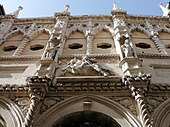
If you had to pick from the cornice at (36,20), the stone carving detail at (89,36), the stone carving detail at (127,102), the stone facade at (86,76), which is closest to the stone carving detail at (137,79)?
the stone facade at (86,76)

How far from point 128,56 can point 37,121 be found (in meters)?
3.99

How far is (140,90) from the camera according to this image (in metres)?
7.53

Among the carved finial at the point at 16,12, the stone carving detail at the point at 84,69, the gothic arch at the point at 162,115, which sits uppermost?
the carved finial at the point at 16,12

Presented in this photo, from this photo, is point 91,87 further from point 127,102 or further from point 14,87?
point 14,87

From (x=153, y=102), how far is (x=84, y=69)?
249 centimetres

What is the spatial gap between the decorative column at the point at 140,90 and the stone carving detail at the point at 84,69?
1121 millimetres

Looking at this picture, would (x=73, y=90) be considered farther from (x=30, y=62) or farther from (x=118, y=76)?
(x=30, y=62)

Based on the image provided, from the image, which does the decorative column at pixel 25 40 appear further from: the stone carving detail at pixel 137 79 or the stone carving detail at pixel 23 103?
the stone carving detail at pixel 137 79

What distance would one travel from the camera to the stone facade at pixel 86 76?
7.34m

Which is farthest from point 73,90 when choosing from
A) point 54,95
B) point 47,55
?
point 47,55

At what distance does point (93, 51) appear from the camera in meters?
11.3

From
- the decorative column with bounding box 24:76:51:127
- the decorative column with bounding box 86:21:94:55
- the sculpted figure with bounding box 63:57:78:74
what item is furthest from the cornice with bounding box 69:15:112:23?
the decorative column with bounding box 24:76:51:127

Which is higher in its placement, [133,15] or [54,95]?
[133,15]

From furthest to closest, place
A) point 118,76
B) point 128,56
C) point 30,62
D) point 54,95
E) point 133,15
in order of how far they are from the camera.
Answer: point 133,15
point 30,62
point 128,56
point 118,76
point 54,95
